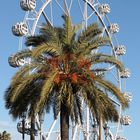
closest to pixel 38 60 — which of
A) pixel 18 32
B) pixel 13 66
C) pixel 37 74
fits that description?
pixel 37 74

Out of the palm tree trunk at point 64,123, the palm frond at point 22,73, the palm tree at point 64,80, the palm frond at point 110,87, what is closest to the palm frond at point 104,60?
the palm tree at point 64,80

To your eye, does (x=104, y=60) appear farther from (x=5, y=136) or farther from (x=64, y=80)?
(x=5, y=136)

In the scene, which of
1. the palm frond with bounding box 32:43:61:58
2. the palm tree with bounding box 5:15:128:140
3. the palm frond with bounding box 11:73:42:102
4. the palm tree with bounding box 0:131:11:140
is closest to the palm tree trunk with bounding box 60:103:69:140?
the palm tree with bounding box 5:15:128:140

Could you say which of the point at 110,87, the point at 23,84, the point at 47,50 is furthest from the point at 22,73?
the point at 110,87

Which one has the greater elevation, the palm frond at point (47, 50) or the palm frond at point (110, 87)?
the palm frond at point (47, 50)

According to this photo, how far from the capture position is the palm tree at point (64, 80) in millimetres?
24406

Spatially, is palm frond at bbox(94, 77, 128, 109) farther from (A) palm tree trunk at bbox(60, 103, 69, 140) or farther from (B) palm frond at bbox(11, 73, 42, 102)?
(B) palm frond at bbox(11, 73, 42, 102)

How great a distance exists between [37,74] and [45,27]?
2.58 meters

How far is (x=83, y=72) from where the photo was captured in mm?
24938

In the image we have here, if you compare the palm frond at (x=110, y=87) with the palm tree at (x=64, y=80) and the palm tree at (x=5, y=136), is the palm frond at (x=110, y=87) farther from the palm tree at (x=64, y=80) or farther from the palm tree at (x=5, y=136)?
the palm tree at (x=5, y=136)

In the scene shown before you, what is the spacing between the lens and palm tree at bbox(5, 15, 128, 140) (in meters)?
24.4

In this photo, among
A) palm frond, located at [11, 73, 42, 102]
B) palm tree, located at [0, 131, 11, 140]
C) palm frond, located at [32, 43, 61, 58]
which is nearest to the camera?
palm frond, located at [32, 43, 61, 58]

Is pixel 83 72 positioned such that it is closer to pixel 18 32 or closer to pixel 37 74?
pixel 37 74

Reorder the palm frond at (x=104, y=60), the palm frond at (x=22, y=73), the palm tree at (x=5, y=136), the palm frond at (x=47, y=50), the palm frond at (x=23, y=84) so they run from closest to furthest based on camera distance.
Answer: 1. the palm frond at (x=47, y=50)
2. the palm frond at (x=23, y=84)
3. the palm frond at (x=22, y=73)
4. the palm frond at (x=104, y=60)
5. the palm tree at (x=5, y=136)
